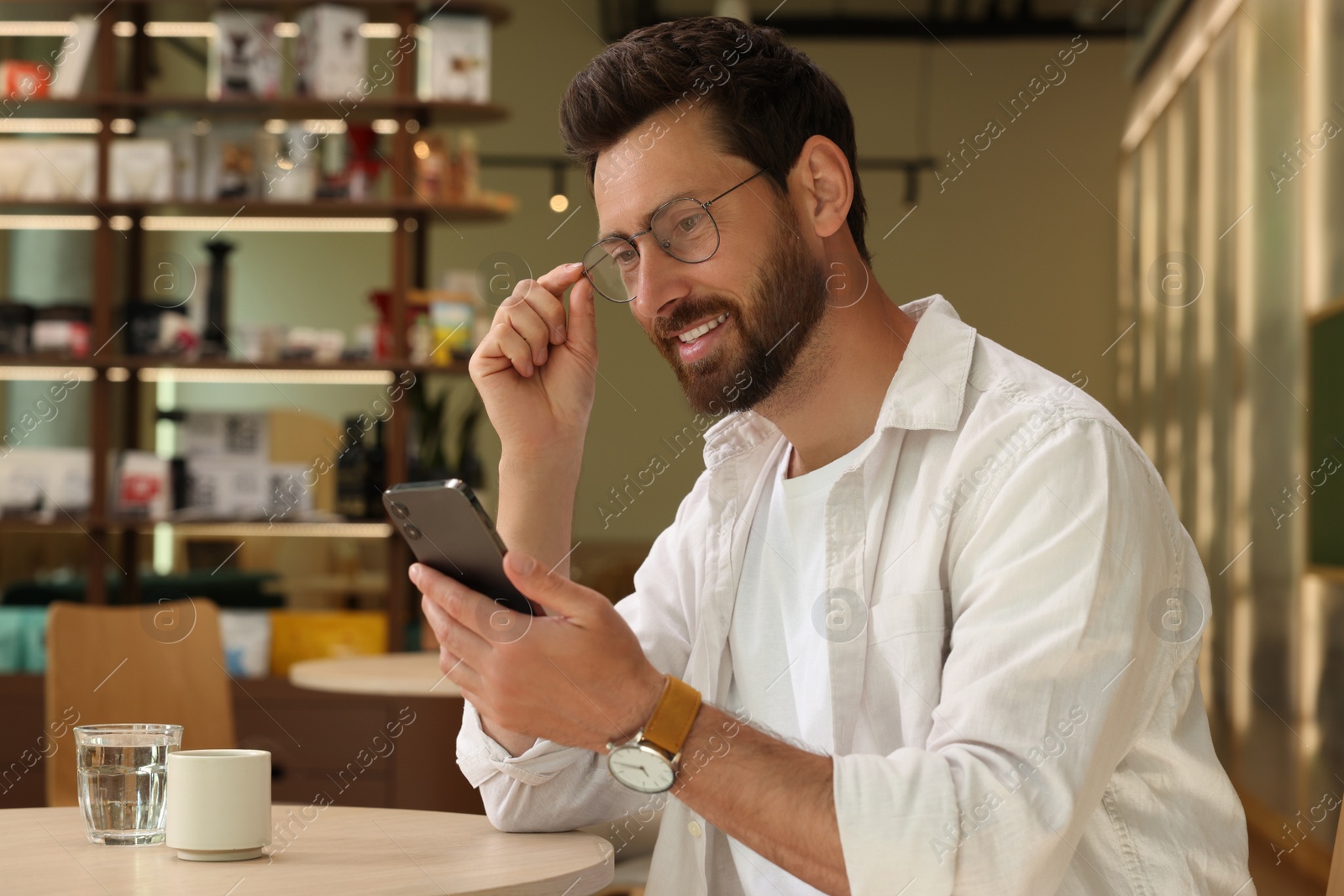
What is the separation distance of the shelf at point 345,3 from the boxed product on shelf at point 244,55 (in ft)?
0.16

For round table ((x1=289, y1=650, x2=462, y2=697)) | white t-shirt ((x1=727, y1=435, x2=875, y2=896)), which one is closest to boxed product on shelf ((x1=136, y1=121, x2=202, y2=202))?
round table ((x1=289, y1=650, x2=462, y2=697))

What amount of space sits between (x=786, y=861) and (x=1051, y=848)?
0.20 metres

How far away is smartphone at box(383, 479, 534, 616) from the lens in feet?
3.31

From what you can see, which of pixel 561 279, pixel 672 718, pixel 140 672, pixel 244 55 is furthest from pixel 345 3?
pixel 672 718

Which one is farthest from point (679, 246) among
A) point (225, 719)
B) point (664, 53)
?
point (225, 719)

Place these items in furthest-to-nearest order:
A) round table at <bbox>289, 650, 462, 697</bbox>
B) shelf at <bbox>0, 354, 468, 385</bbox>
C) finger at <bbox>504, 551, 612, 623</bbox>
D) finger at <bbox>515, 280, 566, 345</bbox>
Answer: shelf at <bbox>0, 354, 468, 385</bbox>
round table at <bbox>289, 650, 462, 697</bbox>
finger at <bbox>515, 280, 566, 345</bbox>
finger at <bbox>504, 551, 612, 623</bbox>

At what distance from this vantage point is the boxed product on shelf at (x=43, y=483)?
4.24 m

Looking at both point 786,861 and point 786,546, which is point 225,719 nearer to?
point 786,546

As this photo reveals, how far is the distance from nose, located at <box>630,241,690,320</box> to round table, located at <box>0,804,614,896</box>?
56cm

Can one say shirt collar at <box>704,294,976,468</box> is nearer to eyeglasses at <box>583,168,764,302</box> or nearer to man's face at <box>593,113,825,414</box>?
man's face at <box>593,113,825,414</box>

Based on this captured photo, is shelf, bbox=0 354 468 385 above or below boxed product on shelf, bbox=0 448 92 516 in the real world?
above

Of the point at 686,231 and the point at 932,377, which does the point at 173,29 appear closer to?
the point at 686,231

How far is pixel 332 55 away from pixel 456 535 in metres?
3.58

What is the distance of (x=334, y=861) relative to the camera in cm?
112
